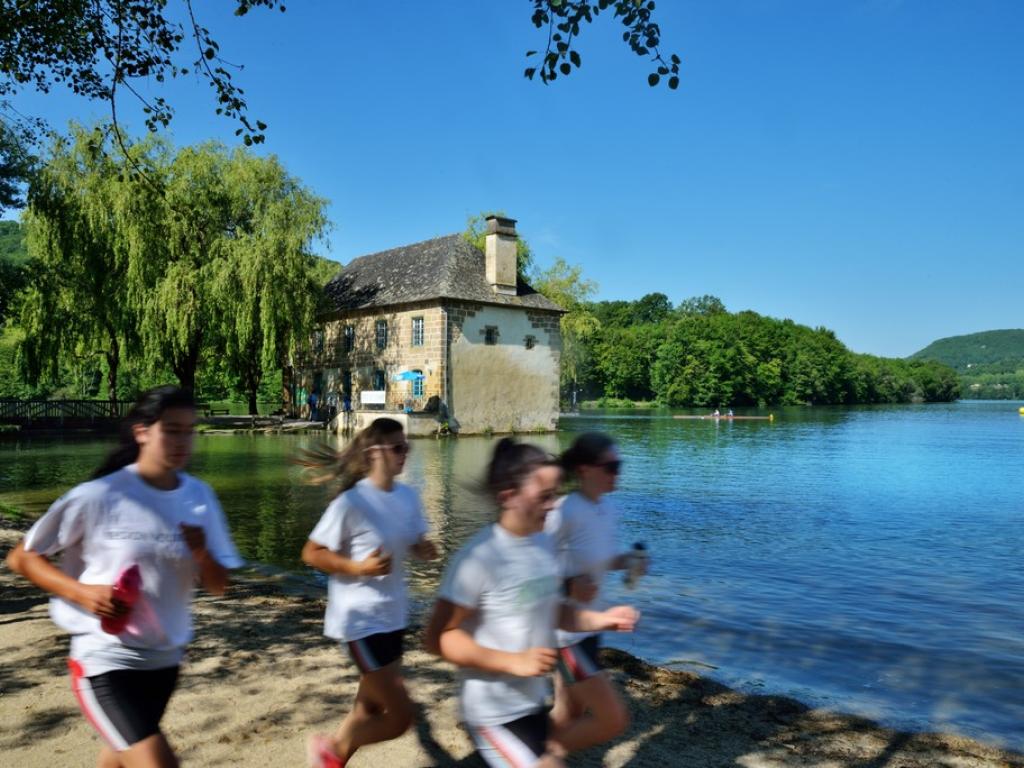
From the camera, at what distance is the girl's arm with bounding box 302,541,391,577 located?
359 cm

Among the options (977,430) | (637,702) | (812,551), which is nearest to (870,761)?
(637,702)

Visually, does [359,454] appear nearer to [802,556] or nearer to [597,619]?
[597,619]

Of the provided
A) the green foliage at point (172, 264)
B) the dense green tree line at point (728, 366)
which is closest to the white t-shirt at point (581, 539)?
the green foliage at point (172, 264)

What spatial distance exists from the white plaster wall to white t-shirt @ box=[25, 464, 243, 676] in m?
34.1

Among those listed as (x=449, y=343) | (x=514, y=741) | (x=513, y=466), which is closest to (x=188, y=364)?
(x=449, y=343)

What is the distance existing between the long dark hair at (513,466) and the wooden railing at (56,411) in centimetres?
3345

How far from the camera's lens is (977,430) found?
164ft

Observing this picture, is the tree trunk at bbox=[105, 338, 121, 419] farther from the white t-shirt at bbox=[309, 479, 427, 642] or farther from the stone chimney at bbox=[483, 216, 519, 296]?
the white t-shirt at bbox=[309, 479, 427, 642]

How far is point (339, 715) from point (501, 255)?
117ft

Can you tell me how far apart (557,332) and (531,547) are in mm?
39148

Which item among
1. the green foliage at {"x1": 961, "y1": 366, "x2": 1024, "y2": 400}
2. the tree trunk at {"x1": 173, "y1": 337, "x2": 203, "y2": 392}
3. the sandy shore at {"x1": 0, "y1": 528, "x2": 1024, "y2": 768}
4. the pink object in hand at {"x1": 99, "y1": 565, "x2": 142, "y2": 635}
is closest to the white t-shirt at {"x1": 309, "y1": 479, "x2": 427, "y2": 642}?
the pink object in hand at {"x1": 99, "y1": 565, "x2": 142, "y2": 635}

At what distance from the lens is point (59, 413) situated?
34281mm

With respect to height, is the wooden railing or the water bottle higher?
the wooden railing

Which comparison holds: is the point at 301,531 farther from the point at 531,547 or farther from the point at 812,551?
the point at 531,547
